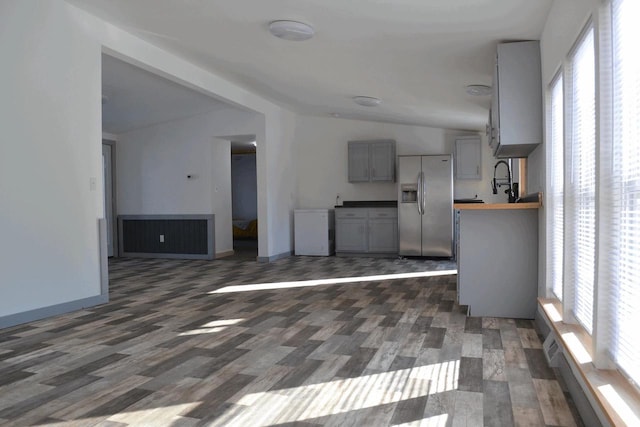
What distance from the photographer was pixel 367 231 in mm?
8789

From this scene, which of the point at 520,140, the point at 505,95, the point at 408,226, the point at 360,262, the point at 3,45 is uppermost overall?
the point at 3,45

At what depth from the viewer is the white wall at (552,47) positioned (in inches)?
95.1

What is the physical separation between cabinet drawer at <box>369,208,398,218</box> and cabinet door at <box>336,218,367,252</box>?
0.20m

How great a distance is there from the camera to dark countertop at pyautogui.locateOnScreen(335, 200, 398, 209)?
8.85 m

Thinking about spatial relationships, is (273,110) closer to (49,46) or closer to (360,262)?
(360,262)

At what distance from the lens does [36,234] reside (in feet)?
13.2

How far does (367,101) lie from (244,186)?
24.5 ft

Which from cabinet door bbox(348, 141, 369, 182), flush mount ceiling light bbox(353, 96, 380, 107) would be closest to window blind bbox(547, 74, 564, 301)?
flush mount ceiling light bbox(353, 96, 380, 107)

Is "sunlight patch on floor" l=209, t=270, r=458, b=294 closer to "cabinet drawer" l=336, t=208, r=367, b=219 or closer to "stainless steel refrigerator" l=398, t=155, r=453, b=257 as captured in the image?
"stainless steel refrigerator" l=398, t=155, r=453, b=257

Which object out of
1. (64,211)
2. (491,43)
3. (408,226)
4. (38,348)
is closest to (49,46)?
(64,211)

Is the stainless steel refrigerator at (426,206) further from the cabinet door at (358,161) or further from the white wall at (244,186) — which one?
the white wall at (244,186)

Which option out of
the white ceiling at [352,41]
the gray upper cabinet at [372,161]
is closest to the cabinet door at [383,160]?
the gray upper cabinet at [372,161]

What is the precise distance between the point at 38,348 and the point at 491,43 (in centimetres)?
420

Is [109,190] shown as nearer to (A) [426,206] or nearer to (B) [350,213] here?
(B) [350,213]
